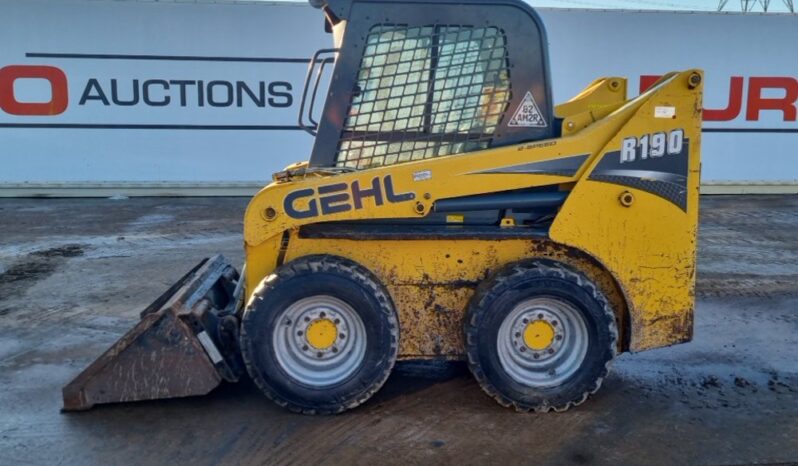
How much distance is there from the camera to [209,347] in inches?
158

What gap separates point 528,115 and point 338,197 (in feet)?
3.83

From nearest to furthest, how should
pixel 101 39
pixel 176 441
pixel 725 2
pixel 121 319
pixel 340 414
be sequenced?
pixel 176 441 < pixel 340 414 < pixel 121 319 < pixel 101 39 < pixel 725 2

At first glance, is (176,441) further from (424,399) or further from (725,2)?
(725,2)

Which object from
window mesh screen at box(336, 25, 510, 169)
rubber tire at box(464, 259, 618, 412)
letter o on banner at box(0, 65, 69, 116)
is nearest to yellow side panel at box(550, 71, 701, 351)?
rubber tire at box(464, 259, 618, 412)

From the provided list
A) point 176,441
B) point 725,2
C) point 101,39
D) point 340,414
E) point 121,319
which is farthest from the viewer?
point 725,2

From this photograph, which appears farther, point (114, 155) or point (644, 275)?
point (114, 155)

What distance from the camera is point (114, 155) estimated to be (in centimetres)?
1294

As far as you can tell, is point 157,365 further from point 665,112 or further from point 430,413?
point 665,112

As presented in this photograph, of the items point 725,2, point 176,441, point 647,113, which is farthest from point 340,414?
point 725,2

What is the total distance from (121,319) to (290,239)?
8.01 feet

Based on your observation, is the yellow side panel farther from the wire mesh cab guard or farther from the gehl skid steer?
the wire mesh cab guard

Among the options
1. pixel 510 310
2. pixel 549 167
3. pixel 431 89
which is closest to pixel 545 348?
pixel 510 310

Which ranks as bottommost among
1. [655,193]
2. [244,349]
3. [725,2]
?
[244,349]

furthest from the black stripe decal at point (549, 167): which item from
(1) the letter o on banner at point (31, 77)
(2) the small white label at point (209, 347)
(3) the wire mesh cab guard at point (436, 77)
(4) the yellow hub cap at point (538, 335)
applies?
(1) the letter o on banner at point (31, 77)
